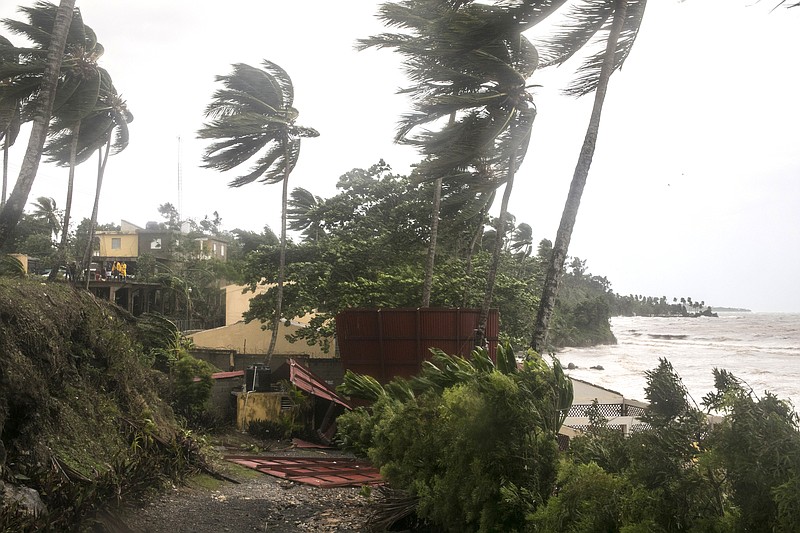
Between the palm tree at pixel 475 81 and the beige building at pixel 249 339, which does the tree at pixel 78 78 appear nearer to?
the palm tree at pixel 475 81

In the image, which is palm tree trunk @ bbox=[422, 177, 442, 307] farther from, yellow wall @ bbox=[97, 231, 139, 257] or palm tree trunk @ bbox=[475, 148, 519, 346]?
yellow wall @ bbox=[97, 231, 139, 257]

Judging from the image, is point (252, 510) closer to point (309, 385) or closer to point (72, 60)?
point (309, 385)

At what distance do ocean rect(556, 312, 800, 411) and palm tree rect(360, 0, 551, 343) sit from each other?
22832mm

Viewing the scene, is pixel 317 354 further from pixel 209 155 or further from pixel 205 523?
pixel 205 523

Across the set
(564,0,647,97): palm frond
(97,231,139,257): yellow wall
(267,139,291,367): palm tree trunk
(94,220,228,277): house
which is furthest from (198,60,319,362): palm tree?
(97,231,139,257): yellow wall

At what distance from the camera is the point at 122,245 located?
164 feet

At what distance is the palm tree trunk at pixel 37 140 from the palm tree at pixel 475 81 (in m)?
5.44

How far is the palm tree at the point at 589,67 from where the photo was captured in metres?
9.41

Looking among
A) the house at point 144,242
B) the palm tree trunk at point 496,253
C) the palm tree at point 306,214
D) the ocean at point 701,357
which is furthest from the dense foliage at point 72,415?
the house at point 144,242

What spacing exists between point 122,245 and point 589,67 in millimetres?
45439

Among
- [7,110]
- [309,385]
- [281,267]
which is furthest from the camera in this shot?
[281,267]

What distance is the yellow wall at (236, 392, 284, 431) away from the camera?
16219 mm

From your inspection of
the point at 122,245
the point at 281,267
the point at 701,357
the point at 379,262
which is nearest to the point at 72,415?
the point at 281,267

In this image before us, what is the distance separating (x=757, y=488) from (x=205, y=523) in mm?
6360
